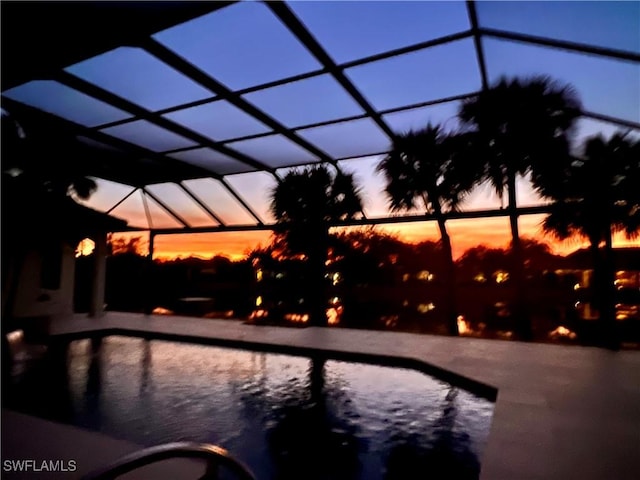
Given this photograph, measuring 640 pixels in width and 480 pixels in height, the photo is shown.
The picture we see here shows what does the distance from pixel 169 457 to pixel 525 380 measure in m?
4.86

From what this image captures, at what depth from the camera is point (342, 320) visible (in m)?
11.0

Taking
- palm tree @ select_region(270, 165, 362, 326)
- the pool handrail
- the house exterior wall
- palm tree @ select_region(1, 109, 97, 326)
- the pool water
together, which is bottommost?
the pool water

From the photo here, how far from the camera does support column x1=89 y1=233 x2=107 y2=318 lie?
285 inches

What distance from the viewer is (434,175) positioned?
8.89m

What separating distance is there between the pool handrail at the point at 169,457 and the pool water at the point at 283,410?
146cm

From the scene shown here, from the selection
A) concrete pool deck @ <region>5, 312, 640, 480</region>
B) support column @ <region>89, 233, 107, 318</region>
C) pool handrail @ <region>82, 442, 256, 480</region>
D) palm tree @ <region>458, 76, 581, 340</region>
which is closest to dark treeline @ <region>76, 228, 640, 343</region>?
support column @ <region>89, 233, 107, 318</region>

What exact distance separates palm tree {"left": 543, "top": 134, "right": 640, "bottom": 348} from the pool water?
184 inches

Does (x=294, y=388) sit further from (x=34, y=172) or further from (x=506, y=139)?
(x=506, y=139)

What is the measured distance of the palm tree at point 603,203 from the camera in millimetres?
7270

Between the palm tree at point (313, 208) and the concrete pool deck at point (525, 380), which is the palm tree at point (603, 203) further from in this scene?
the palm tree at point (313, 208)

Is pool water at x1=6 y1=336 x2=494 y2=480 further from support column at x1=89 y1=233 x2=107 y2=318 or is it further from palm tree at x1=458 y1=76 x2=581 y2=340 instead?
palm tree at x1=458 y1=76 x2=581 y2=340

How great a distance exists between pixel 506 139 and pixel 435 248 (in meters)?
3.19

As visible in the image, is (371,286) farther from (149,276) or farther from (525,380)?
(525,380)

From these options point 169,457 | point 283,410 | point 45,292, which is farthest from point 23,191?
point 45,292
